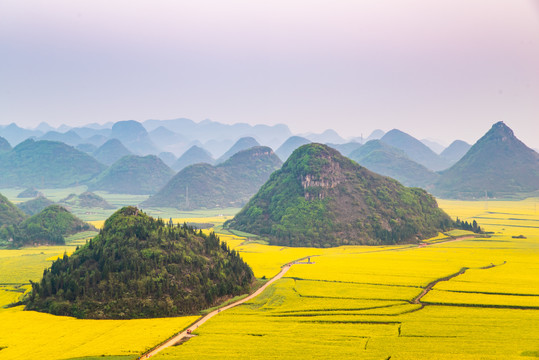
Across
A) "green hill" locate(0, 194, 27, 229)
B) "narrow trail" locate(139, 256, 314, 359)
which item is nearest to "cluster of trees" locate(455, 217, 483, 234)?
"narrow trail" locate(139, 256, 314, 359)

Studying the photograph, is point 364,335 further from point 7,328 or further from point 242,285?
point 7,328

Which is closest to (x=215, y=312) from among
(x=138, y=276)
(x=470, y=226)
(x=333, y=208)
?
(x=138, y=276)

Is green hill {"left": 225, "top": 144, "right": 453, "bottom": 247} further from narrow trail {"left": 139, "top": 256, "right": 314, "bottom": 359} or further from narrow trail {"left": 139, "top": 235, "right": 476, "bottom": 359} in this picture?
narrow trail {"left": 139, "top": 256, "right": 314, "bottom": 359}

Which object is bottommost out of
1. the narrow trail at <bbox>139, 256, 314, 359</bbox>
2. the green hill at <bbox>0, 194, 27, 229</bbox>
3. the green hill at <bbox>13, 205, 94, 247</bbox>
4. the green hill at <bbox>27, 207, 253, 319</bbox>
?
the narrow trail at <bbox>139, 256, 314, 359</bbox>

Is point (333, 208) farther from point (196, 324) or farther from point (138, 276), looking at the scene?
point (196, 324)

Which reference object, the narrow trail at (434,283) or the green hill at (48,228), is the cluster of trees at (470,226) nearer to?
the narrow trail at (434,283)

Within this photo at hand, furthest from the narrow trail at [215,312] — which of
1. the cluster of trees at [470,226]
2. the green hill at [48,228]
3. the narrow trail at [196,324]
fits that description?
the green hill at [48,228]

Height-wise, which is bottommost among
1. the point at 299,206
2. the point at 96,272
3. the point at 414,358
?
the point at 414,358

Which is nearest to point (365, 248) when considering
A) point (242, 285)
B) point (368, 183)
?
point (368, 183)
